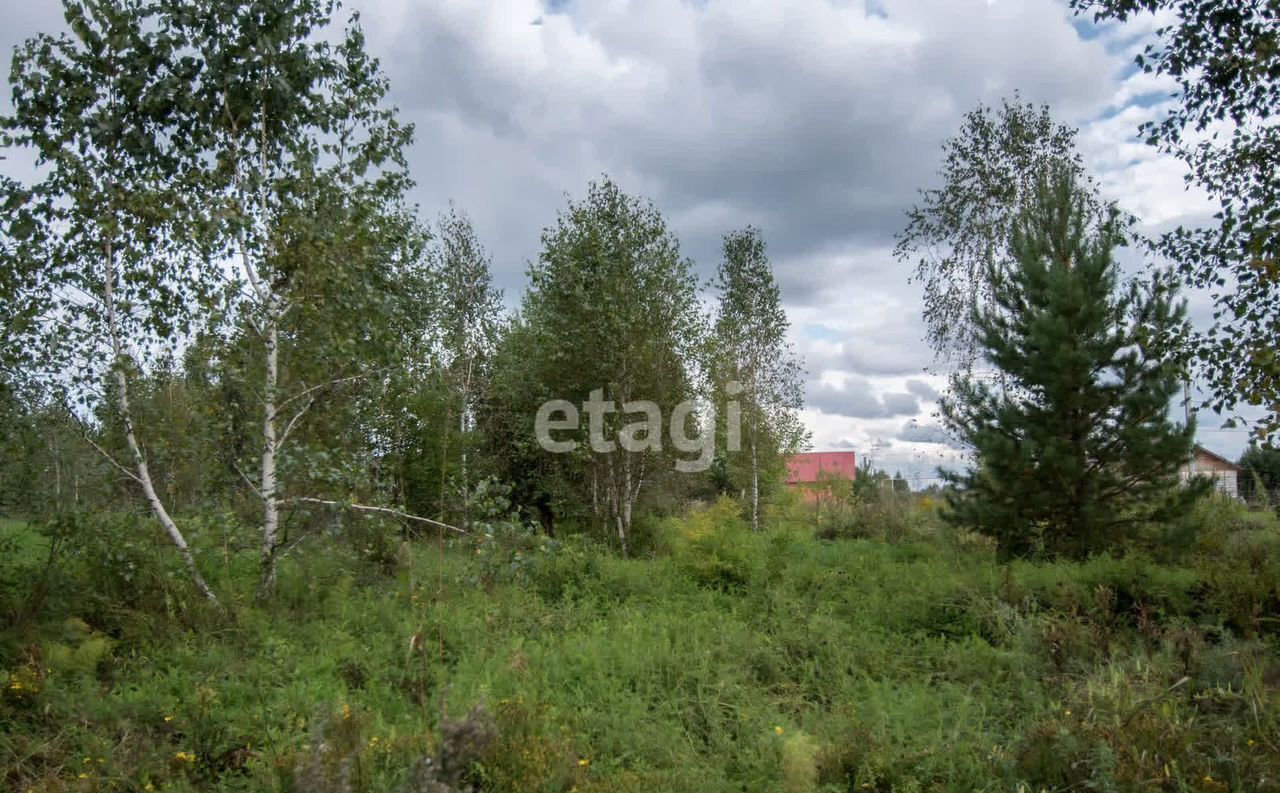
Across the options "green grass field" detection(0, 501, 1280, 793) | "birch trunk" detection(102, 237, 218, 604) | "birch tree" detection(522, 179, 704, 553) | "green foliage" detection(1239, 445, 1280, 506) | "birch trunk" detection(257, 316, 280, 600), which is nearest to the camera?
"green grass field" detection(0, 501, 1280, 793)

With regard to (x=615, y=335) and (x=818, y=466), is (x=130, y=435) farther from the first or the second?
(x=818, y=466)

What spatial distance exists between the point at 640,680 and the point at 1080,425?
6.74 metres

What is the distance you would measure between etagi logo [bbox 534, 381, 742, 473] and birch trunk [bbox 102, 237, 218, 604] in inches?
333

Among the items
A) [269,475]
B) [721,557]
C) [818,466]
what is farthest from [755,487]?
[269,475]

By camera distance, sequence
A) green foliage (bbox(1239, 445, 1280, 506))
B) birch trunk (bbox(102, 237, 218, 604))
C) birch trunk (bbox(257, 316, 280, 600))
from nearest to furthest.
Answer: birch trunk (bbox(102, 237, 218, 604)) → birch trunk (bbox(257, 316, 280, 600)) → green foliage (bbox(1239, 445, 1280, 506))

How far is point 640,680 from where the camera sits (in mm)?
6324

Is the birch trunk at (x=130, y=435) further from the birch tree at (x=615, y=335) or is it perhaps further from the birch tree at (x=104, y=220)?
the birch tree at (x=615, y=335)

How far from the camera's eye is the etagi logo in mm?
15242

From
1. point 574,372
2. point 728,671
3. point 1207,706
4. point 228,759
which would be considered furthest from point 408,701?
point 574,372

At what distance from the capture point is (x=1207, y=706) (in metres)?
5.28

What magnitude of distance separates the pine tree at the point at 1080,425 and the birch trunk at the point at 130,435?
8704mm

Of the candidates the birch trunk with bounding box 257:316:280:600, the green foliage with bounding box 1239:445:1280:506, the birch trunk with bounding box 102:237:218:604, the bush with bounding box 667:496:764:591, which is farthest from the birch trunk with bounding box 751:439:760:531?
the birch trunk with bounding box 102:237:218:604

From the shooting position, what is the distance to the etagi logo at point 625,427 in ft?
50.0

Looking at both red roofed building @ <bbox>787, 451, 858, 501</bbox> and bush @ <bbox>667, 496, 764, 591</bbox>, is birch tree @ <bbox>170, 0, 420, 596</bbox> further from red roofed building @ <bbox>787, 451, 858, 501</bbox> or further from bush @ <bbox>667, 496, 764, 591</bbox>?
red roofed building @ <bbox>787, 451, 858, 501</bbox>
